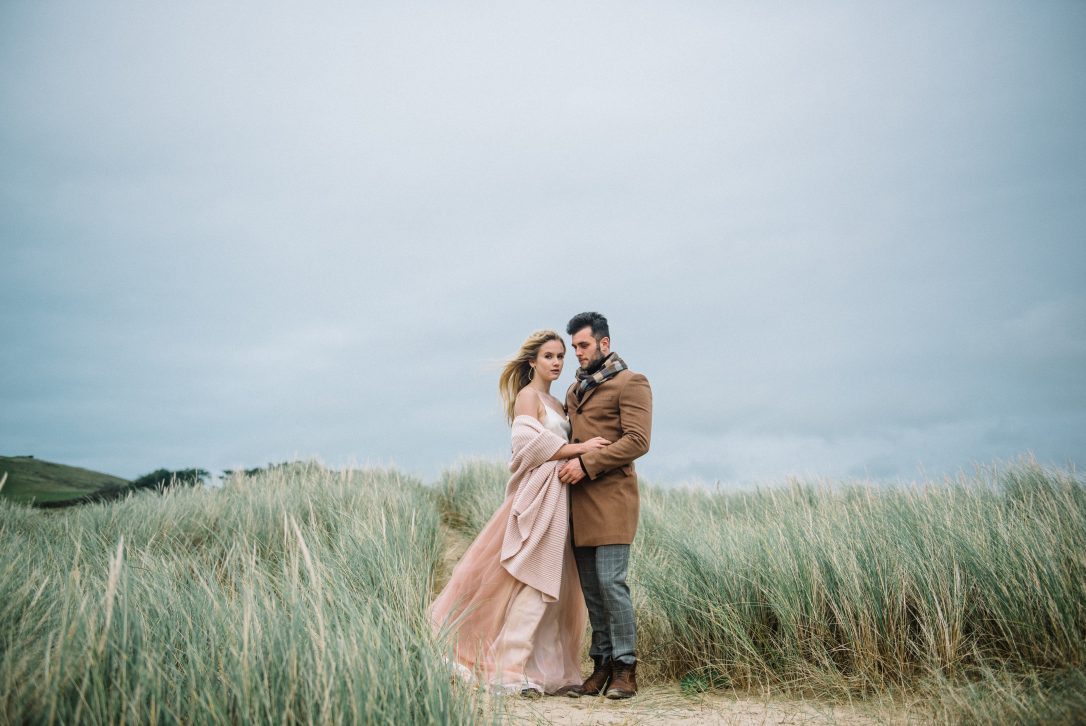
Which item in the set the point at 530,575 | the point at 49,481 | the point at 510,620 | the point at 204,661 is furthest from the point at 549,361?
the point at 49,481

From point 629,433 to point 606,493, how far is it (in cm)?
45

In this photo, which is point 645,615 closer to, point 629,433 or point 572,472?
point 572,472

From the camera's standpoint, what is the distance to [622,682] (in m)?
3.90

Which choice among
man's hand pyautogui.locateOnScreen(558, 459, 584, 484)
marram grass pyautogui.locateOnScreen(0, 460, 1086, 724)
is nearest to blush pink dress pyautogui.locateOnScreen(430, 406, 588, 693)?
man's hand pyautogui.locateOnScreen(558, 459, 584, 484)

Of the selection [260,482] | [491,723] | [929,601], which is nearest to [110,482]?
[260,482]

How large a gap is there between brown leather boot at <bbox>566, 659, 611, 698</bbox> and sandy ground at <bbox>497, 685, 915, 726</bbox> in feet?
0.38

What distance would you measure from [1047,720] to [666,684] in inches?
93.8

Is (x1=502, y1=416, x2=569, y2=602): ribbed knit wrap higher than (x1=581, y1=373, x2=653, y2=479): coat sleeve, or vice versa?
(x1=581, y1=373, x2=653, y2=479): coat sleeve

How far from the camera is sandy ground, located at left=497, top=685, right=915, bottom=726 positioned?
11.2 feet

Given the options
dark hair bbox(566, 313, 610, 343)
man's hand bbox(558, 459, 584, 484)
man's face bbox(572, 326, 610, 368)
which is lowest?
man's hand bbox(558, 459, 584, 484)

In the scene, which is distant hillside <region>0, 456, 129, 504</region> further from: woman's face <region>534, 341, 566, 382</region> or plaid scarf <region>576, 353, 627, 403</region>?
plaid scarf <region>576, 353, 627, 403</region>

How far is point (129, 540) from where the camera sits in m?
6.18

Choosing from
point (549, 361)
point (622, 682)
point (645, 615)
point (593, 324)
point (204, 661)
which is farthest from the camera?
point (645, 615)

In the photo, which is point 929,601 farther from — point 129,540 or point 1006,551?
point 129,540
